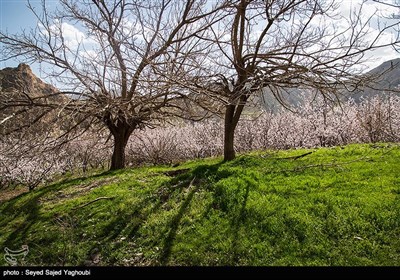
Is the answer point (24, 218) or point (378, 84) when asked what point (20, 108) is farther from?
point (378, 84)

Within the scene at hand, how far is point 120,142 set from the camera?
43.8ft

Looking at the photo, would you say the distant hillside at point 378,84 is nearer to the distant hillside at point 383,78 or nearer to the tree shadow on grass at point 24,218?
the distant hillside at point 383,78

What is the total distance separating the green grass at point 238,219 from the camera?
470 centimetres

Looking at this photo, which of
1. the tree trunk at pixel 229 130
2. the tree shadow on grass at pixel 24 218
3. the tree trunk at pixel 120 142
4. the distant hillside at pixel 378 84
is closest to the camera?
the tree shadow on grass at pixel 24 218

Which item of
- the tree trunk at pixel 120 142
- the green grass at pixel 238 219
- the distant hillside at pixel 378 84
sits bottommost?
the green grass at pixel 238 219

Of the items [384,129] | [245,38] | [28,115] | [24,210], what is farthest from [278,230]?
[384,129]

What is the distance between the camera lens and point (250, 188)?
6832mm

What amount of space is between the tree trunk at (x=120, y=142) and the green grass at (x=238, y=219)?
466cm

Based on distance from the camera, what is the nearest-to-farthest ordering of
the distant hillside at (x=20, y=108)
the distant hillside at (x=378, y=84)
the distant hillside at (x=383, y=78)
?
1. the distant hillside at (x=383, y=78)
2. the distant hillside at (x=378, y=84)
3. the distant hillside at (x=20, y=108)

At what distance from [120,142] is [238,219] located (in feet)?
29.4

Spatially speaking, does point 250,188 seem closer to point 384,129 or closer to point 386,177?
point 386,177

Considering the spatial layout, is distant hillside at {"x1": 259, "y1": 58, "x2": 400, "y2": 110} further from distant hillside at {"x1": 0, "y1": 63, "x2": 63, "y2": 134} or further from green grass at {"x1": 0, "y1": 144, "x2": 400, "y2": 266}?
distant hillside at {"x1": 0, "y1": 63, "x2": 63, "y2": 134}

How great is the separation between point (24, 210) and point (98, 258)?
5.05 m

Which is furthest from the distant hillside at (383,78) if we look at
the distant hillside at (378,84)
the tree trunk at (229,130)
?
the tree trunk at (229,130)
